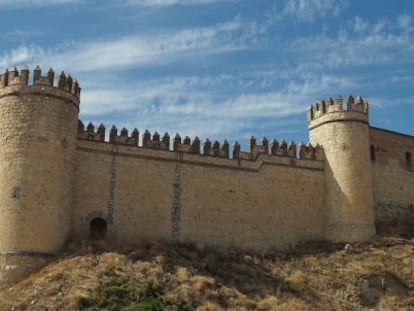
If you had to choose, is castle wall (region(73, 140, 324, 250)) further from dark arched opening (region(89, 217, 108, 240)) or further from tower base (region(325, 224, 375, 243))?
tower base (region(325, 224, 375, 243))

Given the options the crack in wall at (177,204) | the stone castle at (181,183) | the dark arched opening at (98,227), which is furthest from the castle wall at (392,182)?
the dark arched opening at (98,227)

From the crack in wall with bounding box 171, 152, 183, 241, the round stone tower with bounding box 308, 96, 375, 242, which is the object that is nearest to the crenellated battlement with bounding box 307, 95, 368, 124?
the round stone tower with bounding box 308, 96, 375, 242

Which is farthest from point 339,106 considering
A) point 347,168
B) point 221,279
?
point 221,279

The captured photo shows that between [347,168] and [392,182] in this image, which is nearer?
[347,168]

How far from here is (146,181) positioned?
27047 mm

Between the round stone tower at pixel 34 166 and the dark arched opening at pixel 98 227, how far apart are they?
1323 mm

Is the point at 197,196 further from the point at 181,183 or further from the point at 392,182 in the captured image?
Answer: the point at 392,182

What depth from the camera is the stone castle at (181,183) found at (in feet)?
78.7

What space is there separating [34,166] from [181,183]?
6222 millimetres

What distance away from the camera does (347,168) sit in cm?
2991

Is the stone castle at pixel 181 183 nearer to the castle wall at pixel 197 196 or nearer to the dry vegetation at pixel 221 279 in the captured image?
the castle wall at pixel 197 196

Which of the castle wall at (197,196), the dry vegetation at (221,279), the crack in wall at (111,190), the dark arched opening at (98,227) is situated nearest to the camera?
the dry vegetation at (221,279)

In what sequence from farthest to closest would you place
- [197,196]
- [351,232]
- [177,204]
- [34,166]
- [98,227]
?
[351,232] < [197,196] < [177,204] < [98,227] < [34,166]

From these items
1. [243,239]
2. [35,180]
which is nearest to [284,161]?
[243,239]
